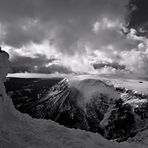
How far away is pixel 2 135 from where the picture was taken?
1705 centimetres

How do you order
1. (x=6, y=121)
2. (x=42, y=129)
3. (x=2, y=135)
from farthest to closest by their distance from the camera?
1. (x=42, y=129)
2. (x=6, y=121)
3. (x=2, y=135)

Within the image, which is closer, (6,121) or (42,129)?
(6,121)

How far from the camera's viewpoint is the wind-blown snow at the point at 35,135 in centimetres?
1731

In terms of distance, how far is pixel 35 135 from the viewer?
1880cm

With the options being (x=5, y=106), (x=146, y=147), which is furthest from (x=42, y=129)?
(x=146, y=147)

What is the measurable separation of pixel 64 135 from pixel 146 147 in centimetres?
862

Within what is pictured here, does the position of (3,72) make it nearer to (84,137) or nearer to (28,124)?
(28,124)

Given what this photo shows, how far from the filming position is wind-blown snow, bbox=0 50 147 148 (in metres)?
17.3

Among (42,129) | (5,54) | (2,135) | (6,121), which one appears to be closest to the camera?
(2,135)

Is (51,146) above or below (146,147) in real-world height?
above

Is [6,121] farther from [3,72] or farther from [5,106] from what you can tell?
[3,72]

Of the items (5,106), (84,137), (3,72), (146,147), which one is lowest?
(146,147)

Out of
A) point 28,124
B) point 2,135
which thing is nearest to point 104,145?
point 28,124

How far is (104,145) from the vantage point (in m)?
19.3
